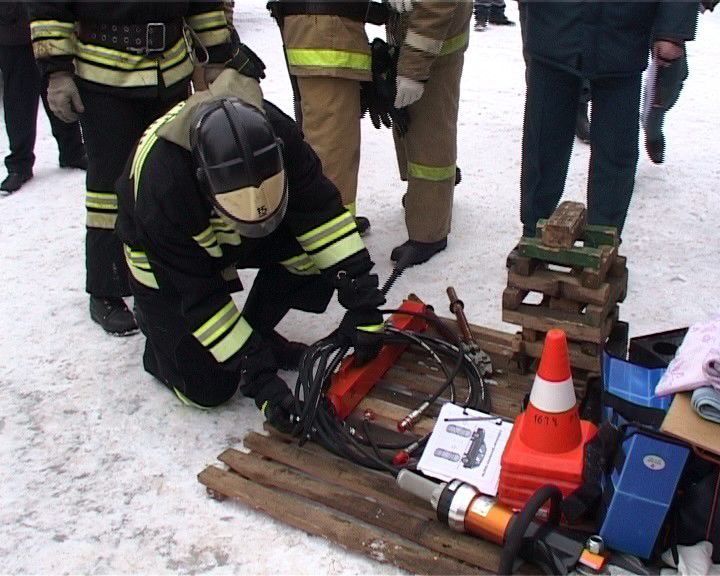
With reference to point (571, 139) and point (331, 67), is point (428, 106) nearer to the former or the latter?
point (331, 67)

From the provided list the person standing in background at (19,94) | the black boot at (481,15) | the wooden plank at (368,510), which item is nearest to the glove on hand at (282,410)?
the wooden plank at (368,510)

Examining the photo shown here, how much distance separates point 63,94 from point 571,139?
2196 millimetres

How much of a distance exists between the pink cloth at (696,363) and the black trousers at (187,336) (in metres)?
1.38

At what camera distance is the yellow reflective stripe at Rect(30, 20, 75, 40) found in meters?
3.19

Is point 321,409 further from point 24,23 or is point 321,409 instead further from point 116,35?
→ point 24,23

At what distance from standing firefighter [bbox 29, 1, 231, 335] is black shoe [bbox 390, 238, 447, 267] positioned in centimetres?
133

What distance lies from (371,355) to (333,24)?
5.01 ft

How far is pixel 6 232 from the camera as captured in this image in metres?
4.76

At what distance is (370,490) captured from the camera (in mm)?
2570

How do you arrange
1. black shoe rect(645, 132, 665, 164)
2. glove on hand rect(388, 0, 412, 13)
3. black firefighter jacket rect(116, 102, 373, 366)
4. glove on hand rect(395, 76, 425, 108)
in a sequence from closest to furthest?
black firefighter jacket rect(116, 102, 373, 366)
glove on hand rect(388, 0, 412, 13)
glove on hand rect(395, 76, 425, 108)
black shoe rect(645, 132, 665, 164)

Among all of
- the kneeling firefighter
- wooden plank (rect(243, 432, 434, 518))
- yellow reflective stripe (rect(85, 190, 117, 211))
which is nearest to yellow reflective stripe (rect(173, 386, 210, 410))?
the kneeling firefighter

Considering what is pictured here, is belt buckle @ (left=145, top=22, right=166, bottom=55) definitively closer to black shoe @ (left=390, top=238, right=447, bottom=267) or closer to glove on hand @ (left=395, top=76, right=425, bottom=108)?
glove on hand @ (left=395, top=76, right=425, bottom=108)

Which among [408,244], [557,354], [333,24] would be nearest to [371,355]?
[557,354]

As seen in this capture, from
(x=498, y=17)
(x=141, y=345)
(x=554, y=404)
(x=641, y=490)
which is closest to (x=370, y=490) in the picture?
(x=554, y=404)
